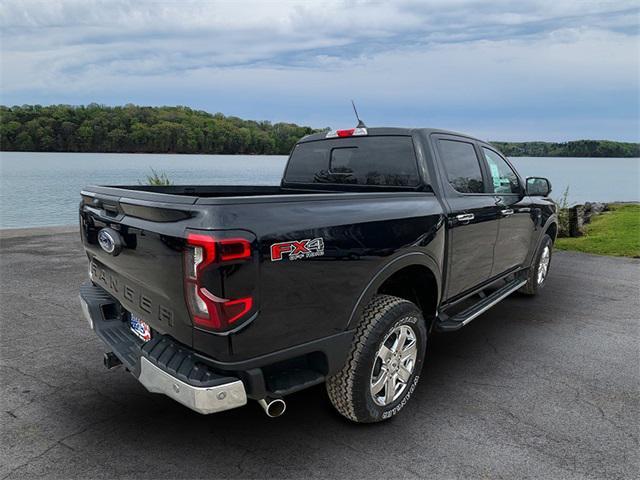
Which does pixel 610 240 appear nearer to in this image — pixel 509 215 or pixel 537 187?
pixel 537 187

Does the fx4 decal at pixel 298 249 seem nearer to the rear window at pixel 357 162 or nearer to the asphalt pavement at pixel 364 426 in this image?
the asphalt pavement at pixel 364 426

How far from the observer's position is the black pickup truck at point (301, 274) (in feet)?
7.34

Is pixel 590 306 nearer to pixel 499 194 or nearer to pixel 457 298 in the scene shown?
pixel 499 194

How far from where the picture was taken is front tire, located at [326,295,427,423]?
283cm

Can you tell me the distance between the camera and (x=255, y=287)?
224 cm

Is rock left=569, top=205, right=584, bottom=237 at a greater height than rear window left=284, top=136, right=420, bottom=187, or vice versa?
rear window left=284, top=136, right=420, bottom=187

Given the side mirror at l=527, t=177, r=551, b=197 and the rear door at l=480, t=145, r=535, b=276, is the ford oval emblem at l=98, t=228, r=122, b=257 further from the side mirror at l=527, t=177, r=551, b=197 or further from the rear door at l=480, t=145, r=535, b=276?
the side mirror at l=527, t=177, r=551, b=197

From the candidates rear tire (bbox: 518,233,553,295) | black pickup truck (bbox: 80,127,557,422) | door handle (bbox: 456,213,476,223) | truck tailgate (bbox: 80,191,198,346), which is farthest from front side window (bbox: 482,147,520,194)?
truck tailgate (bbox: 80,191,198,346)

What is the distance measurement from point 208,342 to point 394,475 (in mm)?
1268

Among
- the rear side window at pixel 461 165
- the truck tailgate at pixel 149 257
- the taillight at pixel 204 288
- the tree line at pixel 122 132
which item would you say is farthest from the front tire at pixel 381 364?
the tree line at pixel 122 132

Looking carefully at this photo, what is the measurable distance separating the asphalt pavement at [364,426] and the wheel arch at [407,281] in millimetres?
718

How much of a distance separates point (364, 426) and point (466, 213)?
1857 millimetres

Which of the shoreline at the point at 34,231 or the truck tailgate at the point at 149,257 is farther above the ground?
the truck tailgate at the point at 149,257

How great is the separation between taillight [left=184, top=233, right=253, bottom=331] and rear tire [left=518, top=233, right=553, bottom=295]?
15.6 feet
